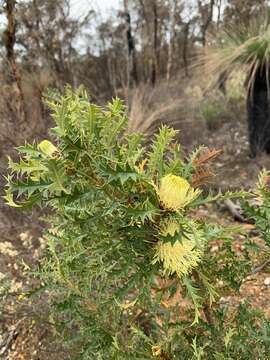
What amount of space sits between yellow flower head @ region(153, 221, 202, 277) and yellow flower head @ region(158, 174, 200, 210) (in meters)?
0.05

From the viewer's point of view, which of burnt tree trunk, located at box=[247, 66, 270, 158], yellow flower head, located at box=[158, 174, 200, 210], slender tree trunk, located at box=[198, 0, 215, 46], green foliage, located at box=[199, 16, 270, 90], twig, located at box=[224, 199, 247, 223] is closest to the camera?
yellow flower head, located at box=[158, 174, 200, 210]

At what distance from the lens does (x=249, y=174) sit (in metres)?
4.48

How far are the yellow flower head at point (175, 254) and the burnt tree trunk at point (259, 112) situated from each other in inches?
145

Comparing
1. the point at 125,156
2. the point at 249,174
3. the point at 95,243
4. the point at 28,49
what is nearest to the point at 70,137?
the point at 125,156

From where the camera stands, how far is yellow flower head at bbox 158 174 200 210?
826mm

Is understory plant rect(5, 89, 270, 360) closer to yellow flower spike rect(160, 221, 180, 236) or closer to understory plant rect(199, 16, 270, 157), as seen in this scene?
yellow flower spike rect(160, 221, 180, 236)

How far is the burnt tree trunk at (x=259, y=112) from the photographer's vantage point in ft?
14.2

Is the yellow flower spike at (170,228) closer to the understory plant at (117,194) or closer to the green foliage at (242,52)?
the understory plant at (117,194)

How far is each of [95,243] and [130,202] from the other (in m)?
0.14

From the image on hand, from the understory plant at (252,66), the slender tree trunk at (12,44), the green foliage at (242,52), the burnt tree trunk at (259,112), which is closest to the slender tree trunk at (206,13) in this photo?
the green foliage at (242,52)

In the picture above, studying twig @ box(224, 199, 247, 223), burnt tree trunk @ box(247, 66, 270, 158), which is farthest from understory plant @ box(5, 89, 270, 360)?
burnt tree trunk @ box(247, 66, 270, 158)

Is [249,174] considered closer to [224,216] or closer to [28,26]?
[224,216]

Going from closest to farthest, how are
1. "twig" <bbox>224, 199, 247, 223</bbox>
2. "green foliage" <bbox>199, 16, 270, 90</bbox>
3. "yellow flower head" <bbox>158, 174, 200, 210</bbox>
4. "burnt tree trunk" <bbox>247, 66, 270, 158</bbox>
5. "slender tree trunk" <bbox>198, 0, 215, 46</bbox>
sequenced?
1. "yellow flower head" <bbox>158, 174, 200, 210</bbox>
2. "twig" <bbox>224, 199, 247, 223</bbox>
3. "green foliage" <bbox>199, 16, 270, 90</bbox>
4. "burnt tree trunk" <bbox>247, 66, 270, 158</bbox>
5. "slender tree trunk" <bbox>198, 0, 215, 46</bbox>

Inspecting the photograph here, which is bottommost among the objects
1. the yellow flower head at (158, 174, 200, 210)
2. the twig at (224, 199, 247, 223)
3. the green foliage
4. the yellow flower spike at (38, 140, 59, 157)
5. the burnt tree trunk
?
the twig at (224, 199, 247, 223)
